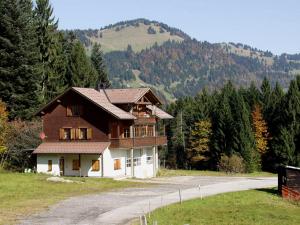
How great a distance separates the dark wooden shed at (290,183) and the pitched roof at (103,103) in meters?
20.3

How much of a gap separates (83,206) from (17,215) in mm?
5563

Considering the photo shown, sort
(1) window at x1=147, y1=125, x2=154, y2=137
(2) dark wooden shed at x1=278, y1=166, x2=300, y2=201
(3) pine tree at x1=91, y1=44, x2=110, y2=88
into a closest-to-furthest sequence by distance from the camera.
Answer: (2) dark wooden shed at x1=278, y1=166, x2=300, y2=201 < (1) window at x1=147, y1=125, x2=154, y2=137 < (3) pine tree at x1=91, y1=44, x2=110, y2=88

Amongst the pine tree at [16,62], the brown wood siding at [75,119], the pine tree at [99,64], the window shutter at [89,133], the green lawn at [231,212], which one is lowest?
the green lawn at [231,212]

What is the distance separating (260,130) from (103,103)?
35871 millimetres

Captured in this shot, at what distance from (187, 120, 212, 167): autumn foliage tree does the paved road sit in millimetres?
38734

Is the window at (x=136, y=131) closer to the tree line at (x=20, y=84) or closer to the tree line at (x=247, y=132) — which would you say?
the tree line at (x=20, y=84)

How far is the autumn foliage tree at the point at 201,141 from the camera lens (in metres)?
93.4

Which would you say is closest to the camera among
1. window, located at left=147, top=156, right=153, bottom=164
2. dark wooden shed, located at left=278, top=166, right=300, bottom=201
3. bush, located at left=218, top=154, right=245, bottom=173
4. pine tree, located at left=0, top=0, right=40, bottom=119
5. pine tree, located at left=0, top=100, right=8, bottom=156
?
dark wooden shed, located at left=278, top=166, right=300, bottom=201

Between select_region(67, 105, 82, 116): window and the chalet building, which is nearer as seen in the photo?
the chalet building

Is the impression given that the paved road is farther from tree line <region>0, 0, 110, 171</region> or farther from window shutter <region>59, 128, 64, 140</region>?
tree line <region>0, 0, 110, 171</region>

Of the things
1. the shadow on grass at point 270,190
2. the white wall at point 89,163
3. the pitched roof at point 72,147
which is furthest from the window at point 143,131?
the shadow on grass at point 270,190

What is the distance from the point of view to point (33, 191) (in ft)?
147

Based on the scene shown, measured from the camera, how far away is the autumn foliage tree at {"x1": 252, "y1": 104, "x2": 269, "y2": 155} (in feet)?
288

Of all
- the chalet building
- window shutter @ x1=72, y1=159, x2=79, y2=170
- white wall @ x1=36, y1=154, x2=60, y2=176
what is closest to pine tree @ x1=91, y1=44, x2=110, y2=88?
the chalet building
